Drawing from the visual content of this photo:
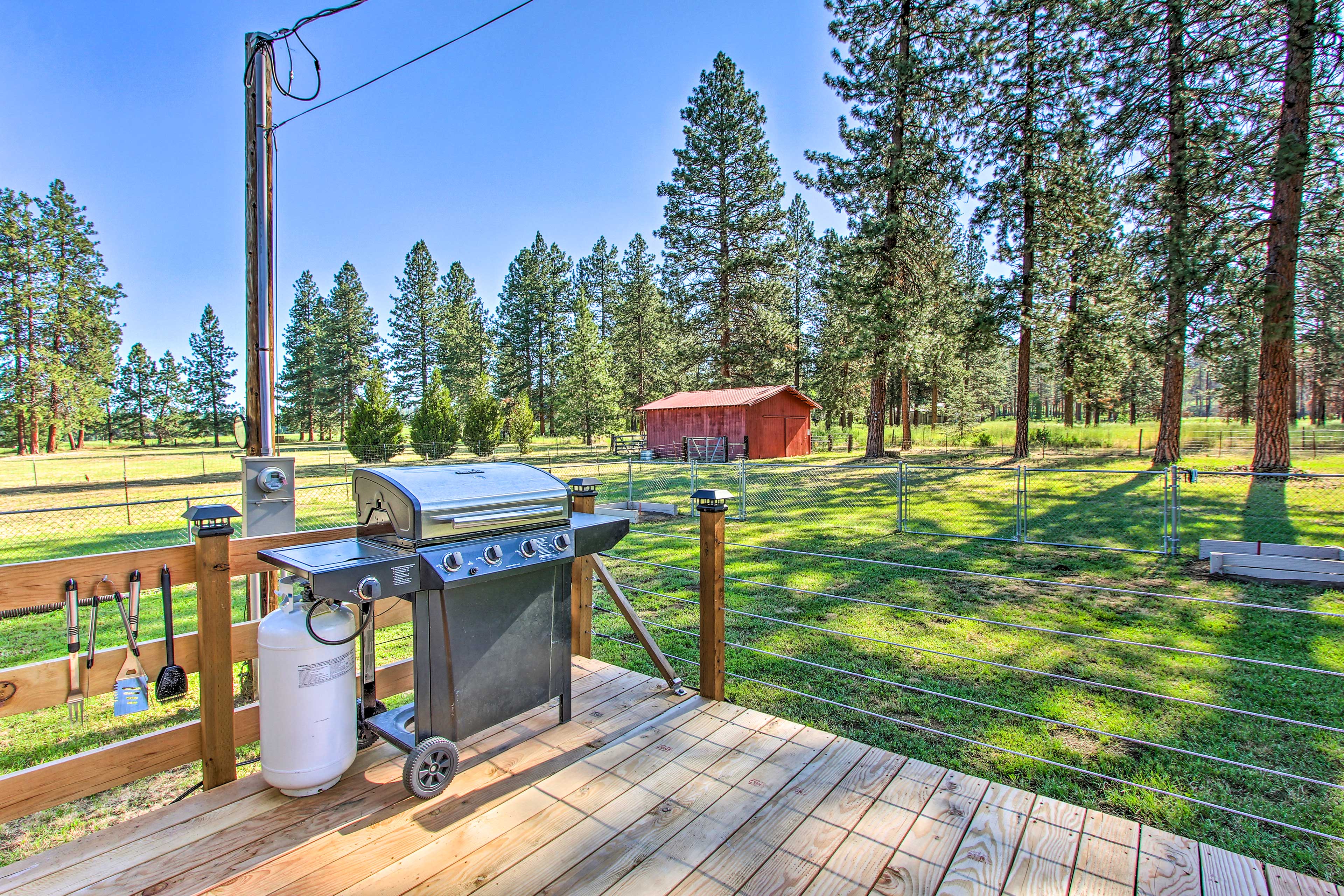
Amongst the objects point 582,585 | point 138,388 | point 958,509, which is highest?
point 138,388

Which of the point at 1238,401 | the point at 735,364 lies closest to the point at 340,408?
the point at 735,364

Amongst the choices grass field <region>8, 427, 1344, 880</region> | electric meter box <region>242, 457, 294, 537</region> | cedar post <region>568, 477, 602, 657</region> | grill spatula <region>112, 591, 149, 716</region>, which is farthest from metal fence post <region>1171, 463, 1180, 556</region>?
grill spatula <region>112, 591, 149, 716</region>

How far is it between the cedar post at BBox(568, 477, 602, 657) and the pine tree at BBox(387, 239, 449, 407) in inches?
1537

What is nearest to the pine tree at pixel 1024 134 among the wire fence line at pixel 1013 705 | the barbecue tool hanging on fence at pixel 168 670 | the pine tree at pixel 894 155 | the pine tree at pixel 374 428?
the pine tree at pixel 894 155

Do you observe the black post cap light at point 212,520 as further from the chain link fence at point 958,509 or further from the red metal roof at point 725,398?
the red metal roof at point 725,398

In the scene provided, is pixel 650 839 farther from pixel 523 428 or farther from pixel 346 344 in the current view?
pixel 346 344

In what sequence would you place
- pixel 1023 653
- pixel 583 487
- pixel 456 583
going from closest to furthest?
pixel 456 583 → pixel 583 487 → pixel 1023 653

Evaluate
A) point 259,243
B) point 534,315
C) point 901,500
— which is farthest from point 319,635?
point 534,315

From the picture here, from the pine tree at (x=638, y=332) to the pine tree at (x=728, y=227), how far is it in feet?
26.3

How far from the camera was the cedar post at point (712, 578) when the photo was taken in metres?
2.61

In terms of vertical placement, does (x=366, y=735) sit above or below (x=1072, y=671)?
above

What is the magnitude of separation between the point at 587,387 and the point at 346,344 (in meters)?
20.8

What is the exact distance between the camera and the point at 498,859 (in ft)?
5.53

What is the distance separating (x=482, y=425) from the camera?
25109 millimetres
